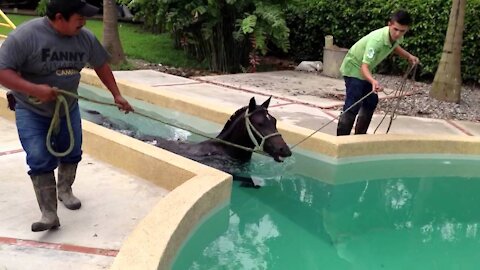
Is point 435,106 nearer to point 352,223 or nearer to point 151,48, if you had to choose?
point 352,223

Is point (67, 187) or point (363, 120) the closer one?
point (67, 187)

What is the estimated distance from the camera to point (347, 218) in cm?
530

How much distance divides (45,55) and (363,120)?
4538mm

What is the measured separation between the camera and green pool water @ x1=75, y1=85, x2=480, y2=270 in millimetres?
4379

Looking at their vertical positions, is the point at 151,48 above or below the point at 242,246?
below

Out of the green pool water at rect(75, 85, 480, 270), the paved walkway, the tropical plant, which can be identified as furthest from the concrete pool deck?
the tropical plant

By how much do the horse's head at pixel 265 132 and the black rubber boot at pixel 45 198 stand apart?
217 centimetres

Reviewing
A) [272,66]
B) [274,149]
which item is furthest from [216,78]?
[274,149]

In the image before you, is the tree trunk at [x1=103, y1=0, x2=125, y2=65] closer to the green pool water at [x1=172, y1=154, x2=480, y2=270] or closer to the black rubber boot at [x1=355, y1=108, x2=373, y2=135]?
the black rubber boot at [x1=355, y1=108, x2=373, y2=135]

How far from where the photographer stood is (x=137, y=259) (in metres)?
3.32

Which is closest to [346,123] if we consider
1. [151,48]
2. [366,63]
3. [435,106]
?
[366,63]

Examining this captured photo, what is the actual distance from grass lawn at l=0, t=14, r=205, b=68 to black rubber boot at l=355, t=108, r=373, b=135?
735 cm

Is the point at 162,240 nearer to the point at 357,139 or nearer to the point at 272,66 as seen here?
the point at 357,139

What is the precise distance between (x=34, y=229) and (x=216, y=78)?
831cm
